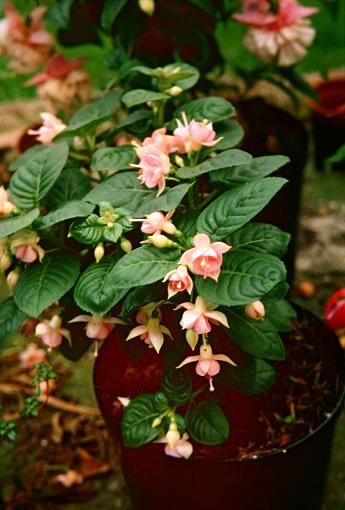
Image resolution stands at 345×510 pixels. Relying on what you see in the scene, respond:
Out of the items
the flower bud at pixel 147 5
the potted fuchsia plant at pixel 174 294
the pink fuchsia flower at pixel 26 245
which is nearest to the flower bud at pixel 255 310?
the potted fuchsia plant at pixel 174 294

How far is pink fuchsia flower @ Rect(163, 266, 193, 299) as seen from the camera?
0.95m

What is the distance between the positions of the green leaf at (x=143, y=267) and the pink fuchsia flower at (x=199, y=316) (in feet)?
0.20

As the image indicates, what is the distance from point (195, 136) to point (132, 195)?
13 centimetres

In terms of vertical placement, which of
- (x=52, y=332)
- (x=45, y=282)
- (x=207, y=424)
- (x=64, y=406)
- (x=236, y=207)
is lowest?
(x=64, y=406)

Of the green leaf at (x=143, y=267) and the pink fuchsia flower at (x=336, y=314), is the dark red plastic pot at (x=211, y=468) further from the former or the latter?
the green leaf at (x=143, y=267)

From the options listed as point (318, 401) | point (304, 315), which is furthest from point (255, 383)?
point (304, 315)

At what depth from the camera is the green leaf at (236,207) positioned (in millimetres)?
994

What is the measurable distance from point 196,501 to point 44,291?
0.51 m

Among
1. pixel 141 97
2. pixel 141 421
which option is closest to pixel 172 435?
pixel 141 421

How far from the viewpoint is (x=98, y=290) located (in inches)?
41.3

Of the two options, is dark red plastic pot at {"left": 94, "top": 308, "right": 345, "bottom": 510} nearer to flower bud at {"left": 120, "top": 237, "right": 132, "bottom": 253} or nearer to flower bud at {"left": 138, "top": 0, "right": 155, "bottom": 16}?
A: flower bud at {"left": 120, "top": 237, "right": 132, "bottom": 253}

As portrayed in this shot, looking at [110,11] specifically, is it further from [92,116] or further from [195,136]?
[195,136]

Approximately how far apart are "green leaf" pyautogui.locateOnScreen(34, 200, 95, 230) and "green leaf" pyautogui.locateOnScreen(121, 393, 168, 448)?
0.32m

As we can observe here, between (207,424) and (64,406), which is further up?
(207,424)
